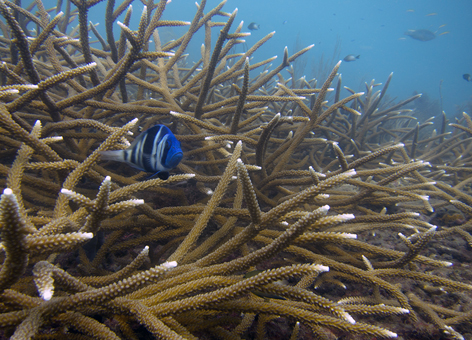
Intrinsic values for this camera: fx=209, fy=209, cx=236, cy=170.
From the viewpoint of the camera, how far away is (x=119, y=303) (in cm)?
109

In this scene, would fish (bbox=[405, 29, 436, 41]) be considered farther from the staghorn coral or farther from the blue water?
the staghorn coral

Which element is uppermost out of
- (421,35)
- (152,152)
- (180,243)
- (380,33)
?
(380,33)

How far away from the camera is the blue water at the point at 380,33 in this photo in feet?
232

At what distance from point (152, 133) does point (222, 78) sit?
8.39 feet

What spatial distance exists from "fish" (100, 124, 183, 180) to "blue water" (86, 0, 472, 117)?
220ft

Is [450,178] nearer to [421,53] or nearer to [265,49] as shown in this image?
[265,49]

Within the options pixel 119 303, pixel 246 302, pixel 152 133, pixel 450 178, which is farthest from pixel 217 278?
pixel 450 178

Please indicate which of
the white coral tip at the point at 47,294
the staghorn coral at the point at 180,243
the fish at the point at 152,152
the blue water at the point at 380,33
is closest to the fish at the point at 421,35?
the blue water at the point at 380,33

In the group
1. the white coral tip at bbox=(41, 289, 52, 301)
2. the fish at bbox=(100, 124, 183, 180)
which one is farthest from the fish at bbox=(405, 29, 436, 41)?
the white coral tip at bbox=(41, 289, 52, 301)

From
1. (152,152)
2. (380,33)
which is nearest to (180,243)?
(152,152)

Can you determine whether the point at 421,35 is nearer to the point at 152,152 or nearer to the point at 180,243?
the point at 180,243

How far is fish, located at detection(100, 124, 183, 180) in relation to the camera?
116 centimetres

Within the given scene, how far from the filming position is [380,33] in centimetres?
9988

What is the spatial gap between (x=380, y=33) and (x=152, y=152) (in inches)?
5401
